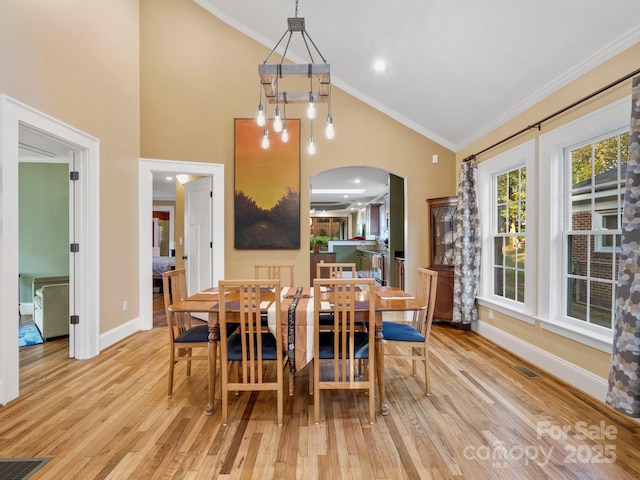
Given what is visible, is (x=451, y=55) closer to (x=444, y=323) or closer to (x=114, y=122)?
(x=444, y=323)

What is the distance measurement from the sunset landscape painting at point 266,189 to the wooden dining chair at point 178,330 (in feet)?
5.44

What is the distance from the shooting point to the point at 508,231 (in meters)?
3.80

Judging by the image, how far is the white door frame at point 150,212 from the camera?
4188 mm

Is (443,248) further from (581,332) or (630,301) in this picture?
(630,301)

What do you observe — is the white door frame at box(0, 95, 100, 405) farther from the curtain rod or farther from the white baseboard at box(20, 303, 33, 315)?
the curtain rod

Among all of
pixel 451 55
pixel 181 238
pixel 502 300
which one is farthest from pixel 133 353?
pixel 451 55

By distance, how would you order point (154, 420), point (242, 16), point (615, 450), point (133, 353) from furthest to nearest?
point (242, 16)
point (133, 353)
point (154, 420)
point (615, 450)

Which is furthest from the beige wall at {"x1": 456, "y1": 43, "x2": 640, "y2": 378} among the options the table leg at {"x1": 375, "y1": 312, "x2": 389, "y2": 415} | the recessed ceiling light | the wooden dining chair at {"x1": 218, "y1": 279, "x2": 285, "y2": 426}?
the recessed ceiling light

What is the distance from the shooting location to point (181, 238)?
5.43m

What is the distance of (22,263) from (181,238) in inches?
83.7

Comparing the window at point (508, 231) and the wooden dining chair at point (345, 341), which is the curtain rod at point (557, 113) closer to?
the window at point (508, 231)

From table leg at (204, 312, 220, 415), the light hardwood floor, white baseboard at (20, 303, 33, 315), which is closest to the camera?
the light hardwood floor

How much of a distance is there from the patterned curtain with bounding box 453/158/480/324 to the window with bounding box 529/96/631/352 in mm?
955

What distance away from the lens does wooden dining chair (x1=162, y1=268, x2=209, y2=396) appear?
8.19ft
